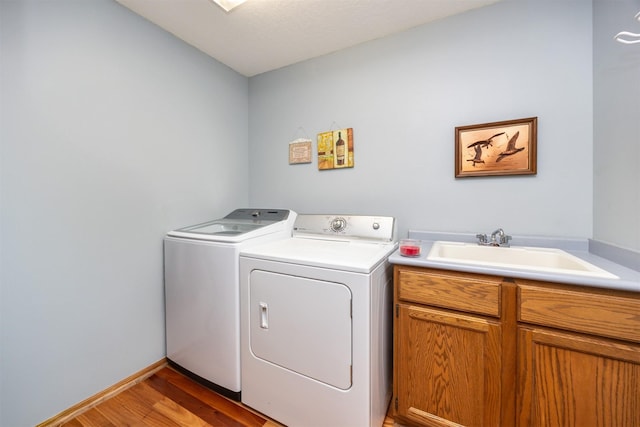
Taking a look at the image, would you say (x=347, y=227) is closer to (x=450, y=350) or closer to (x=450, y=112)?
(x=450, y=350)

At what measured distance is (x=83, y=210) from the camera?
53.4 inches

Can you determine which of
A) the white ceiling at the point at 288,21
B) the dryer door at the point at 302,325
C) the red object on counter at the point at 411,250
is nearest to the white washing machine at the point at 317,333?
the dryer door at the point at 302,325

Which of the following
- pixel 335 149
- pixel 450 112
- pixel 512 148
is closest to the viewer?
pixel 512 148

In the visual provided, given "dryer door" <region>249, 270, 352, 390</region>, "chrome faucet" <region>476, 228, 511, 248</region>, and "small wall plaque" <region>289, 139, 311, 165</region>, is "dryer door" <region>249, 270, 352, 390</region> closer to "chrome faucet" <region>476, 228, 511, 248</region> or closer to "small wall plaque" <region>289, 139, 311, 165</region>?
"chrome faucet" <region>476, 228, 511, 248</region>

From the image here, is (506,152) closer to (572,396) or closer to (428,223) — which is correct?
(428,223)

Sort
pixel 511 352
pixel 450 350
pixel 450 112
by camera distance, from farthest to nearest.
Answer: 1. pixel 450 112
2. pixel 450 350
3. pixel 511 352

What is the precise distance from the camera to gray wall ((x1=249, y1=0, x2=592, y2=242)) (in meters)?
1.36

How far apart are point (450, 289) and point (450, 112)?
3.90 ft

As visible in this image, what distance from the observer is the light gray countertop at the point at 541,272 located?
0.86 meters

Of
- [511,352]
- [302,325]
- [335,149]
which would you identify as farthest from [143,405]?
[335,149]

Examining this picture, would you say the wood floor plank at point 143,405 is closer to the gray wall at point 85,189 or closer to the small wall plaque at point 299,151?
the gray wall at point 85,189

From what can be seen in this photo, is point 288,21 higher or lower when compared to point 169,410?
higher

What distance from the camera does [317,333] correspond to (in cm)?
116

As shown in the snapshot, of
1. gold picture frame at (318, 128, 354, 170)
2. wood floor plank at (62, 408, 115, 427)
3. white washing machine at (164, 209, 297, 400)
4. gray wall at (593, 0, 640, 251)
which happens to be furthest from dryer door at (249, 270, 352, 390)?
gray wall at (593, 0, 640, 251)
